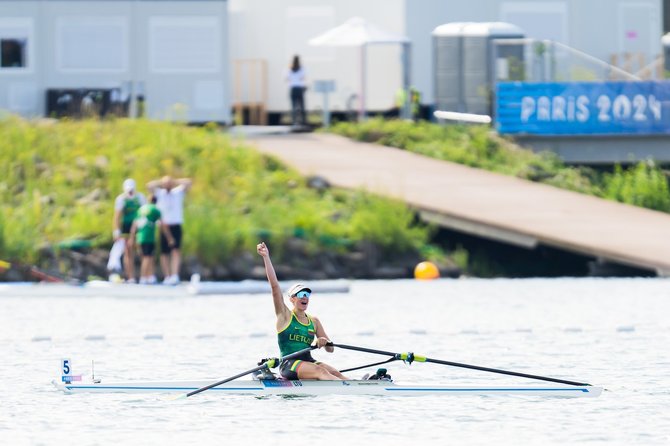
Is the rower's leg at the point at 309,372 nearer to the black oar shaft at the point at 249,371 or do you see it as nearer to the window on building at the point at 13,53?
the black oar shaft at the point at 249,371

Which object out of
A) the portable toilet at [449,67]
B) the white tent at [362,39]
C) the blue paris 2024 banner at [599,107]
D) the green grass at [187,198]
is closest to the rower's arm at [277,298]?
the green grass at [187,198]

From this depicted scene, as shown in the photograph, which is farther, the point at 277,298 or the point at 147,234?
the point at 147,234

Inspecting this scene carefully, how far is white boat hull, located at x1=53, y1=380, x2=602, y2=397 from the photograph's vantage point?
19.6 m

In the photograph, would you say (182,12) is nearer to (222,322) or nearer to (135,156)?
(135,156)

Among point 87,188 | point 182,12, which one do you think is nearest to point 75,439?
point 87,188

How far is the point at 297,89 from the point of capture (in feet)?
143

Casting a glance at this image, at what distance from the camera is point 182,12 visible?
43.4m

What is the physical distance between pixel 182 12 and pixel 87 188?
343 inches

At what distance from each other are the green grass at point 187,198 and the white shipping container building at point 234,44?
390 cm

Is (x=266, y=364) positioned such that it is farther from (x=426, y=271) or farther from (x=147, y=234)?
(x=426, y=271)

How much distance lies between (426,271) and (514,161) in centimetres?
578

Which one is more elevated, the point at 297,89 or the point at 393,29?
the point at 393,29

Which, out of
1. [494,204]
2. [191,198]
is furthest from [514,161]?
[191,198]

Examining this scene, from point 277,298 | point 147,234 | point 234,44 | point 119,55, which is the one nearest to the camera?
point 277,298
